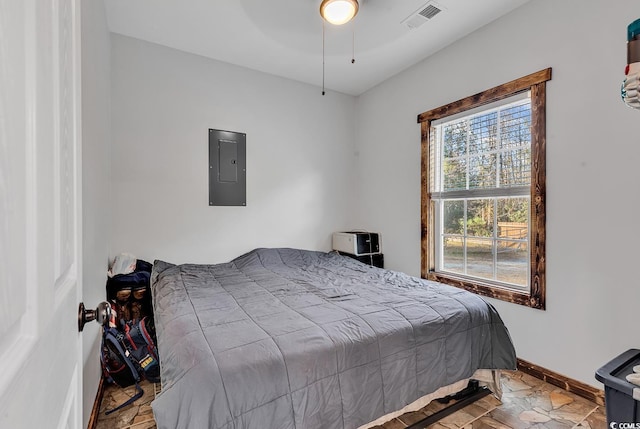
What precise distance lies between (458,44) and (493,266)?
2098mm

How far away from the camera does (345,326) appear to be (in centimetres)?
155

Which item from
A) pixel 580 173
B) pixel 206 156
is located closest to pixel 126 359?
pixel 206 156

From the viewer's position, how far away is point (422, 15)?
2543 mm

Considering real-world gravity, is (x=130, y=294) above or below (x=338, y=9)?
below

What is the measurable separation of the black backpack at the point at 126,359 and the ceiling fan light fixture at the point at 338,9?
2.70m

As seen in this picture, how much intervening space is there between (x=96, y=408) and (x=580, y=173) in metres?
3.47

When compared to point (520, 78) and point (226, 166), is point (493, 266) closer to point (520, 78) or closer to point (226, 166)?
point (520, 78)

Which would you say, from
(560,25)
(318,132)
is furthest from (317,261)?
(560,25)

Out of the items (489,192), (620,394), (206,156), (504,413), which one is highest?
(206,156)

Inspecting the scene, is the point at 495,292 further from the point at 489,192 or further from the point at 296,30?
the point at 296,30

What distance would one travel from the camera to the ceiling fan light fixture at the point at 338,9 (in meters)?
2.12

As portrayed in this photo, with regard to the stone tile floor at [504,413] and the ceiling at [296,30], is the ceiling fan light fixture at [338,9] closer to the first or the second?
the ceiling at [296,30]

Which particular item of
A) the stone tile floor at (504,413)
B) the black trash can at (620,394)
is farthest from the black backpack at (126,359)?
the black trash can at (620,394)
